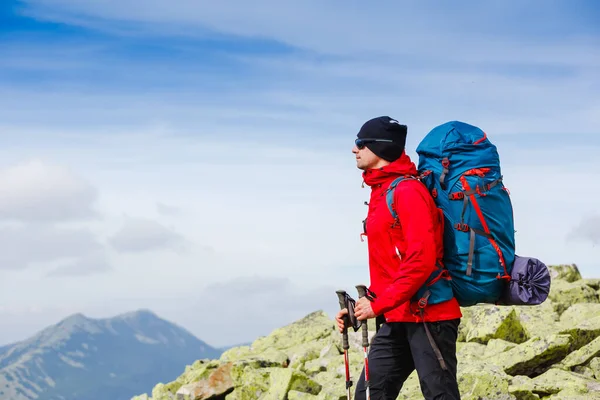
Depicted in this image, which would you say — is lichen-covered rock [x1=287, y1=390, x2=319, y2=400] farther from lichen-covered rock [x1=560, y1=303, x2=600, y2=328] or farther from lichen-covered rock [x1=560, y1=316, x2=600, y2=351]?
lichen-covered rock [x1=560, y1=303, x2=600, y2=328]

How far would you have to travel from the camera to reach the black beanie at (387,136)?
6934 mm

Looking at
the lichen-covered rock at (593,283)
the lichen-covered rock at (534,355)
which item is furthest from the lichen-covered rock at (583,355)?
the lichen-covered rock at (593,283)

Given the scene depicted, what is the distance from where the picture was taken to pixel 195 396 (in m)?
17.2

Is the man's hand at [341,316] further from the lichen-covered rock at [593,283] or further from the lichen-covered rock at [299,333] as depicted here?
the lichen-covered rock at [593,283]

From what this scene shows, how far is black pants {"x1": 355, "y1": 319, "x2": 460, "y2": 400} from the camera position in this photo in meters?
6.73

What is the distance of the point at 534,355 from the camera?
12641 mm

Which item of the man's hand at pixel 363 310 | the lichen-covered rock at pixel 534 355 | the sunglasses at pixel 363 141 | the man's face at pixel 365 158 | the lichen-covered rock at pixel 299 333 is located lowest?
the lichen-covered rock at pixel 299 333

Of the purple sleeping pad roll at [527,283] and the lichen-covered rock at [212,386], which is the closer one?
the purple sleeping pad roll at [527,283]

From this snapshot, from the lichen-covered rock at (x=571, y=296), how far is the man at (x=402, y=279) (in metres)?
13.2

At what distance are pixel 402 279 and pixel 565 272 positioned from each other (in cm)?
1913

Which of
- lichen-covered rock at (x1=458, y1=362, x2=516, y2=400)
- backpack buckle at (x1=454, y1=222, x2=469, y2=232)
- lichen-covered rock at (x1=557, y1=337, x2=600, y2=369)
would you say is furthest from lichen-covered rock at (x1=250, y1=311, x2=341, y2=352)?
backpack buckle at (x1=454, y1=222, x2=469, y2=232)

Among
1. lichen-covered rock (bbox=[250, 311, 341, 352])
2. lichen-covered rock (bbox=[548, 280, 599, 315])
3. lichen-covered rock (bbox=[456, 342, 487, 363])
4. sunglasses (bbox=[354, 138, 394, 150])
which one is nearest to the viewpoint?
sunglasses (bbox=[354, 138, 394, 150])

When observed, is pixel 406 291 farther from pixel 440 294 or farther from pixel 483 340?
pixel 483 340

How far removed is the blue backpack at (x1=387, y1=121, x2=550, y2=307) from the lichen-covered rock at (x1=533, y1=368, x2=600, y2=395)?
16.8 ft
